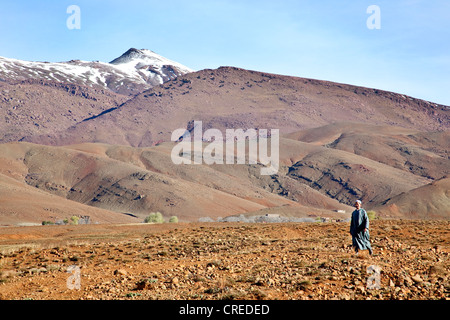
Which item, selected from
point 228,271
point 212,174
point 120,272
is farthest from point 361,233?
point 212,174

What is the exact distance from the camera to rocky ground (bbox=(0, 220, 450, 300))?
9711 millimetres

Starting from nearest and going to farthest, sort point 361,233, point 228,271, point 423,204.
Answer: point 228,271, point 361,233, point 423,204

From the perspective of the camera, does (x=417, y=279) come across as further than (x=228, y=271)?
No

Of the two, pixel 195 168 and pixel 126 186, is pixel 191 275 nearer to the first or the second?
pixel 126 186

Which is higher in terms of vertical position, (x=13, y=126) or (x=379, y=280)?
(x=13, y=126)

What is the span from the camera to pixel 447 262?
A: 1241 cm

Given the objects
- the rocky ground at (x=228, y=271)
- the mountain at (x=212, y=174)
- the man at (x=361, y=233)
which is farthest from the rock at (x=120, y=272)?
the mountain at (x=212, y=174)

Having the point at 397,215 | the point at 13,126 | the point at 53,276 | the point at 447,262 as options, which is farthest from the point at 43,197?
the point at 13,126

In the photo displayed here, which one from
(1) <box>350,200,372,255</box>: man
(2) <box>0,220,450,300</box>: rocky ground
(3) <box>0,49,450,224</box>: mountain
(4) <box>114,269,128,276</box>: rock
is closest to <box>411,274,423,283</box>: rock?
(2) <box>0,220,450,300</box>: rocky ground

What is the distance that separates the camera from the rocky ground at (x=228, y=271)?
9.71 meters

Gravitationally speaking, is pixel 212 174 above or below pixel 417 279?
below

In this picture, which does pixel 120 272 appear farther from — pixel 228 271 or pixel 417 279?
pixel 417 279

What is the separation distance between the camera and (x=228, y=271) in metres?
12.5

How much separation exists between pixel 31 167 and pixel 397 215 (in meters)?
70.4
